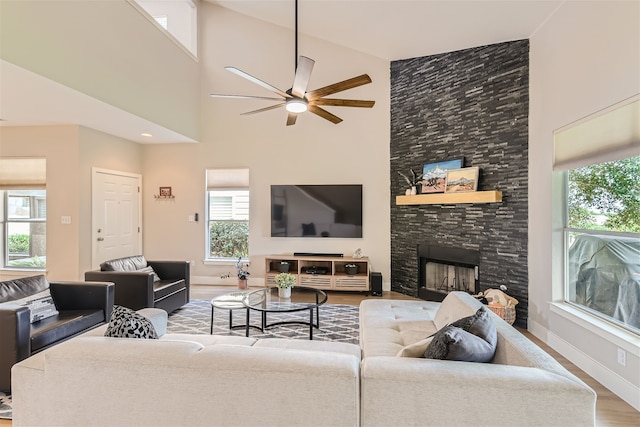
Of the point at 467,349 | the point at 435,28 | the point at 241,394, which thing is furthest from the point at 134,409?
the point at 435,28

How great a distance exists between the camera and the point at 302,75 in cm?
257

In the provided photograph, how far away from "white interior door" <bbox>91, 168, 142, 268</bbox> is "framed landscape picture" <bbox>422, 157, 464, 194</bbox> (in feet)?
15.9

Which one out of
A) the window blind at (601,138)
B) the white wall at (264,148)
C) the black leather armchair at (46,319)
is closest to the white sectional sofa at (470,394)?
the window blind at (601,138)

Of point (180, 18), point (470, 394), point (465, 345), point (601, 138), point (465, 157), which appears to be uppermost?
point (180, 18)

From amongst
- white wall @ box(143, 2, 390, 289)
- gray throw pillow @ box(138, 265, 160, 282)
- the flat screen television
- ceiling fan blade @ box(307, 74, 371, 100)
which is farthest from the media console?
ceiling fan blade @ box(307, 74, 371, 100)

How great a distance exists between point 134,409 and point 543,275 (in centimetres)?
373

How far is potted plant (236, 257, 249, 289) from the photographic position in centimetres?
530

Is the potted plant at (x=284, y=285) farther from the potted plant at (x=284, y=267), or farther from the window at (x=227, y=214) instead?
the window at (x=227, y=214)

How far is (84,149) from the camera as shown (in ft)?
14.8

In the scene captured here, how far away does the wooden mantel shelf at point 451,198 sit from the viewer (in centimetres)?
380

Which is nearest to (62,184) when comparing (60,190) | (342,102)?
(60,190)

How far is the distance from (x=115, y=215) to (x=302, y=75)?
168 inches

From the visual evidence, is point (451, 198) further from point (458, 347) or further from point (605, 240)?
point (458, 347)

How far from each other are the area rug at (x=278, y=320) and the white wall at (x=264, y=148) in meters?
1.47
